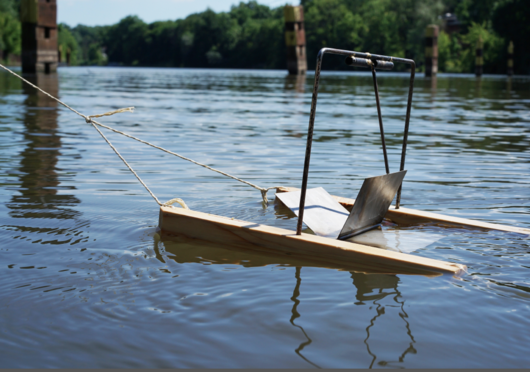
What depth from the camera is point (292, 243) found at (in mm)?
4203

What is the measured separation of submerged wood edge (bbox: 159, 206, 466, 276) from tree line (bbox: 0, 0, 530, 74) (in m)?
55.9

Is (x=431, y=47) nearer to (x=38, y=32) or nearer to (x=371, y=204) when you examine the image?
(x=38, y=32)

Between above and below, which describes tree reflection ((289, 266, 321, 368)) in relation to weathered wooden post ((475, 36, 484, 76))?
below

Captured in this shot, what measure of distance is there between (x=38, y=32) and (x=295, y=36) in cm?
1536

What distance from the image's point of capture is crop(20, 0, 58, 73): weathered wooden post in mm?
27047

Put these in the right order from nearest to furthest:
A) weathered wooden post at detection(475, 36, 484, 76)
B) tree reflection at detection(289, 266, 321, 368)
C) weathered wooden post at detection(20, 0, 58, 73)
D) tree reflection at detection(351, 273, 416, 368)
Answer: tree reflection at detection(289, 266, 321, 368) < tree reflection at detection(351, 273, 416, 368) < weathered wooden post at detection(20, 0, 58, 73) < weathered wooden post at detection(475, 36, 484, 76)

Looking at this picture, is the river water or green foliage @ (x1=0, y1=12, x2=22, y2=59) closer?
the river water

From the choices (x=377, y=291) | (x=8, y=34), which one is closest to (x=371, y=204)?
(x=377, y=291)

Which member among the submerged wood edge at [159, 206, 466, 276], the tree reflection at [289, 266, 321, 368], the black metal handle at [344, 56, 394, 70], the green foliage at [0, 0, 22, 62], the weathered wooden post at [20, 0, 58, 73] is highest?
the green foliage at [0, 0, 22, 62]

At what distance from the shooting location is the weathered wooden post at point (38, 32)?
27047 millimetres

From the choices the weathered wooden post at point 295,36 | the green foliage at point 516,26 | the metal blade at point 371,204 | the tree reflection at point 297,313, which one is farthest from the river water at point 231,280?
the green foliage at point 516,26

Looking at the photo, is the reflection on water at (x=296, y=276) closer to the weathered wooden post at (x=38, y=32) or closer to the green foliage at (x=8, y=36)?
the weathered wooden post at (x=38, y=32)

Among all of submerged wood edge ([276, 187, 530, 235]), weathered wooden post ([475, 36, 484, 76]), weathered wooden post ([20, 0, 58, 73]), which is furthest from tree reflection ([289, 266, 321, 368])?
weathered wooden post ([475, 36, 484, 76])

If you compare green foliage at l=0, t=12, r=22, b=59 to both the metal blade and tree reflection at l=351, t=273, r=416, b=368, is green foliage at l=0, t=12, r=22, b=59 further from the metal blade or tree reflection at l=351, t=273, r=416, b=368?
tree reflection at l=351, t=273, r=416, b=368
